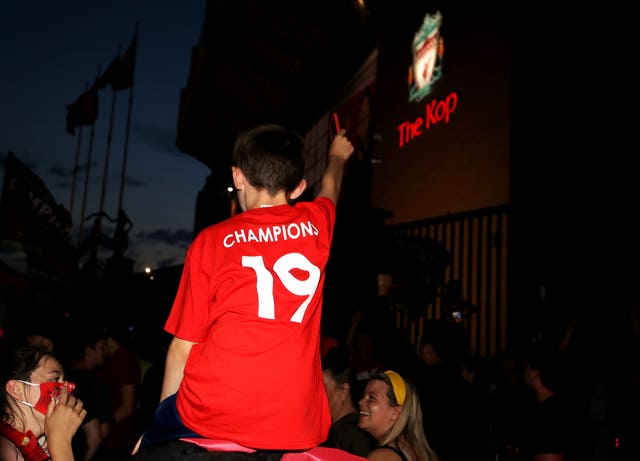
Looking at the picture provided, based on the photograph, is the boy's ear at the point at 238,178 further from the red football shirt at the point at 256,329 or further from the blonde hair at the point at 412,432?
the blonde hair at the point at 412,432

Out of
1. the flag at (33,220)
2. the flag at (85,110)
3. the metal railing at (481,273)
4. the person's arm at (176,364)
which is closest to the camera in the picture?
the person's arm at (176,364)

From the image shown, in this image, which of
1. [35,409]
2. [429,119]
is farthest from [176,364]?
[429,119]

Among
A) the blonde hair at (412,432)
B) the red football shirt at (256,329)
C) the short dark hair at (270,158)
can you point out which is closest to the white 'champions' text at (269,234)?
the red football shirt at (256,329)

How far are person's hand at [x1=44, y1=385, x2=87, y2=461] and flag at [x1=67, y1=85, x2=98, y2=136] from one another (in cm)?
2345

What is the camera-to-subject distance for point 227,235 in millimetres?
1986

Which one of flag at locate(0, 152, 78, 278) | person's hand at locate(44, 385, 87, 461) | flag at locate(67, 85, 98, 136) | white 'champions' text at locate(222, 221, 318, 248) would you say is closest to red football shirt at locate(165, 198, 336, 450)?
white 'champions' text at locate(222, 221, 318, 248)

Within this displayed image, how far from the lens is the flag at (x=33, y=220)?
1052 centimetres

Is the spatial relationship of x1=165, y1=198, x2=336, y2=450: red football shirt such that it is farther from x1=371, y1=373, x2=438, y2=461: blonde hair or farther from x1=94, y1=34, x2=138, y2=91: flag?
x1=94, y1=34, x2=138, y2=91: flag

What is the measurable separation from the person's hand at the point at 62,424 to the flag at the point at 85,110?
2345 centimetres

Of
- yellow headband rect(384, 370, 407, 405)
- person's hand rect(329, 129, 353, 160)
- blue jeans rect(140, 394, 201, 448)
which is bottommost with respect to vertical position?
yellow headband rect(384, 370, 407, 405)

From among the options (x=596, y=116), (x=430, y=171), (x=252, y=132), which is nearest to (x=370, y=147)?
(x=430, y=171)

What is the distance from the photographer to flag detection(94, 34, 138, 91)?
23297 millimetres

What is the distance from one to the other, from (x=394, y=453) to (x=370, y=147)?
35.9 ft

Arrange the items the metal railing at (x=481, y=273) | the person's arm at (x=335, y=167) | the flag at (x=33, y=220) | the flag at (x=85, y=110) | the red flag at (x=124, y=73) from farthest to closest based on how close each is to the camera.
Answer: the flag at (x=85, y=110) → the red flag at (x=124, y=73) → the flag at (x=33, y=220) → the metal railing at (x=481, y=273) → the person's arm at (x=335, y=167)
